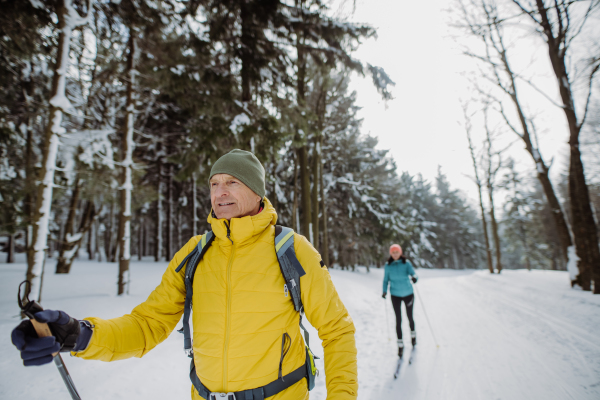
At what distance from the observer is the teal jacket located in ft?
19.6

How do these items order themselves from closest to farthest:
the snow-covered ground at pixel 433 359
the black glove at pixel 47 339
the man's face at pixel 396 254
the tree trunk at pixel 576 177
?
1. the black glove at pixel 47 339
2. the snow-covered ground at pixel 433 359
3. the man's face at pixel 396 254
4. the tree trunk at pixel 576 177

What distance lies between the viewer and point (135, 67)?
26.8ft

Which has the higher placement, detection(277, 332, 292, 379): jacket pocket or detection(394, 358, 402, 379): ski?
detection(277, 332, 292, 379): jacket pocket

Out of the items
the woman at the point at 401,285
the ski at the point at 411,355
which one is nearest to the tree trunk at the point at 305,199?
the woman at the point at 401,285

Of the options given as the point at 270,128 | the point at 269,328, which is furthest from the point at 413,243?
the point at 269,328

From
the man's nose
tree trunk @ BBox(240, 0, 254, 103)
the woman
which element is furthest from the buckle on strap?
tree trunk @ BBox(240, 0, 254, 103)

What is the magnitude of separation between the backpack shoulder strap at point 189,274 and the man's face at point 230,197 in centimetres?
20

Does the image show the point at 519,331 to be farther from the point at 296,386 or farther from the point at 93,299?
the point at 93,299

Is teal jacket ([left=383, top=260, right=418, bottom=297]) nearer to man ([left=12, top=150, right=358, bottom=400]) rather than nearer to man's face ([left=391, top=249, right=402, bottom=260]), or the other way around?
man's face ([left=391, top=249, right=402, bottom=260])

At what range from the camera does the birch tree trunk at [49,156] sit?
5074 millimetres

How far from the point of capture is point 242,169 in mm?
1929

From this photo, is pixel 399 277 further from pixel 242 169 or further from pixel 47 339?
pixel 47 339

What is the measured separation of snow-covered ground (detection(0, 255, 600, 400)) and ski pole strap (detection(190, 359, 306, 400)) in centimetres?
282

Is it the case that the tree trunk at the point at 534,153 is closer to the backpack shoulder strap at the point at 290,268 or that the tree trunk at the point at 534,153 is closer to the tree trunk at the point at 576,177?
the tree trunk at the point at 576,177
